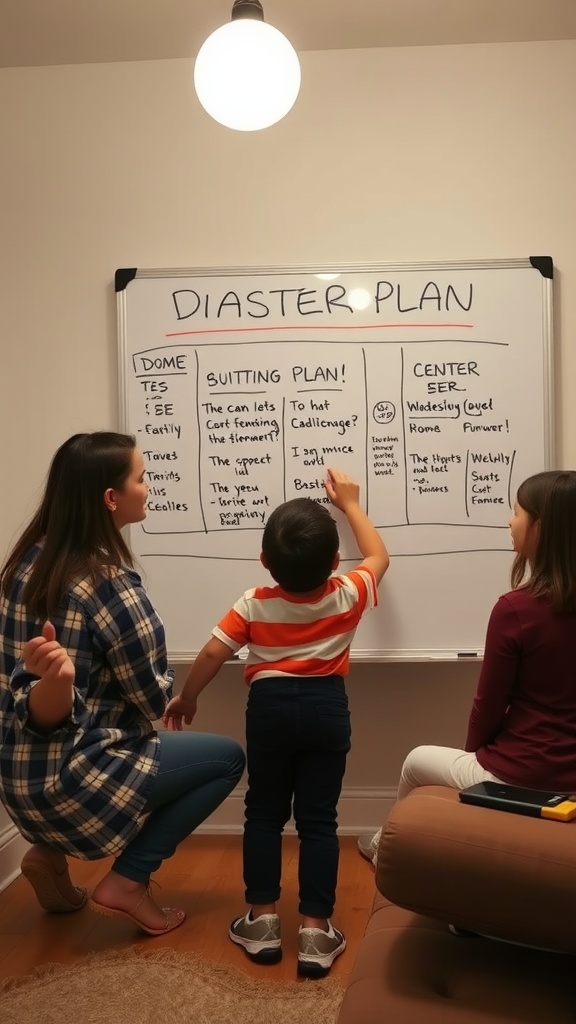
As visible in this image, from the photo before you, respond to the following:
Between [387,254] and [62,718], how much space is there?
1745mm

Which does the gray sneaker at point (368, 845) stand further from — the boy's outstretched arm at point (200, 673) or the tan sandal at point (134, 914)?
the boy's outstretched arm at point (200, 673)

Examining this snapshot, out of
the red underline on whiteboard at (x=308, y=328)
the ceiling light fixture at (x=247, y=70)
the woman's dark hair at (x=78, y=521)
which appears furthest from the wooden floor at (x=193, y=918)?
the ceiling light fixture at (x=247, y=70)

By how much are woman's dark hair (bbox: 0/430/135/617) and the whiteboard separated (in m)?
0.58

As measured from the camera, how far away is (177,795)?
2.25m

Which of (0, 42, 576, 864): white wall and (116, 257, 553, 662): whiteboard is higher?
(0, 42, 576, 864): white wall

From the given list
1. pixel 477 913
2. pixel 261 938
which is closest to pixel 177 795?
pixel 261 938

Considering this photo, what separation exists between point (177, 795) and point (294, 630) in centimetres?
52

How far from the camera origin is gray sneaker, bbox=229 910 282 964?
206cm

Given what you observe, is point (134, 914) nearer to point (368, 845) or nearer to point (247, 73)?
point (368, 845)

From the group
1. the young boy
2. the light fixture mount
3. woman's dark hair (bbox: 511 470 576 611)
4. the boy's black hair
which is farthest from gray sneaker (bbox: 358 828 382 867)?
the light fixture mount

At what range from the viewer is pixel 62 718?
1938 mm

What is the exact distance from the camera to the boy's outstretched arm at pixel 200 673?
2.27 m

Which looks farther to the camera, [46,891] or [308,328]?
[308,328]

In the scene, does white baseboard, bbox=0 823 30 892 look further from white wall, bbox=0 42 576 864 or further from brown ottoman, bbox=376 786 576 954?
brown ottoman, bbox=376 786 576 954
